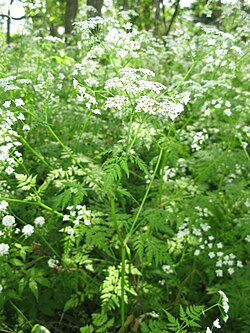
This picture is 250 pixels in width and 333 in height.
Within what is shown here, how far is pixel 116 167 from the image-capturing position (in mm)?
2959

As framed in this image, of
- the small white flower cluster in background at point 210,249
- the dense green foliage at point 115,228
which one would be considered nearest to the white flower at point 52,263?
the dense green foliage at point 115,228

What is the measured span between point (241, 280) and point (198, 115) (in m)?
3.96

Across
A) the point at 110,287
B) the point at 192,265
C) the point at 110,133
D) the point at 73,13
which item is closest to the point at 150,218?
the point at 110,287

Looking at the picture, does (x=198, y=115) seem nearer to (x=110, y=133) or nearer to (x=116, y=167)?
(x=110, y=133)

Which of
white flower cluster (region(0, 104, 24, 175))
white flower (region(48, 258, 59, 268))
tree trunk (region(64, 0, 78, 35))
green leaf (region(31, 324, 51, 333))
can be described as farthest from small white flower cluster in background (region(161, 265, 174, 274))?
tree trunk (region(64, 0, 78, 35))

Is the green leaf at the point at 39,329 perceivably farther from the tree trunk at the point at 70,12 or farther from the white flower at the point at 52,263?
the tree trunk at the point at 70,12

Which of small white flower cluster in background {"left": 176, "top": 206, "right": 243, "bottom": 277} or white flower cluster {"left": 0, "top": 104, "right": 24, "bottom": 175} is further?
small white flower cluster in background {"left": 176, "top": 206, "right": 243, "bottom": 277}

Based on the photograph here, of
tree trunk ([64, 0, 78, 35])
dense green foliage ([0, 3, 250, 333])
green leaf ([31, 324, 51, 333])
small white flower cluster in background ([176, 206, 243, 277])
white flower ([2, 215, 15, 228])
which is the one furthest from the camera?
tree trunk ([64, 0, 78, 35])

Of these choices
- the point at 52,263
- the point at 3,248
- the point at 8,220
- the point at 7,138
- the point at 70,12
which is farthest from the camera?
the point at 70,12

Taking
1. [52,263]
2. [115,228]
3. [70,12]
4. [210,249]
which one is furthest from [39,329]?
[70,12]

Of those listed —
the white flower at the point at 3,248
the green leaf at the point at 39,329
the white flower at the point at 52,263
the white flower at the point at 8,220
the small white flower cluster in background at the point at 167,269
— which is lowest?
the small white flower cluster in background at the point at 167,269

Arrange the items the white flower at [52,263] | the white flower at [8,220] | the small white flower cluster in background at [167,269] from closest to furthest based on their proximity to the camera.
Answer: the white flower at [8,220] → the white flower at [52,263] → the small white flower cluster in background at [167,269]

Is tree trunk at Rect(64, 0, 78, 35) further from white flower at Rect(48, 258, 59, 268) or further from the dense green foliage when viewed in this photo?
white flower at Rect(48, 258, 59, 268)

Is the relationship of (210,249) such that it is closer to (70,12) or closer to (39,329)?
(39,329)
